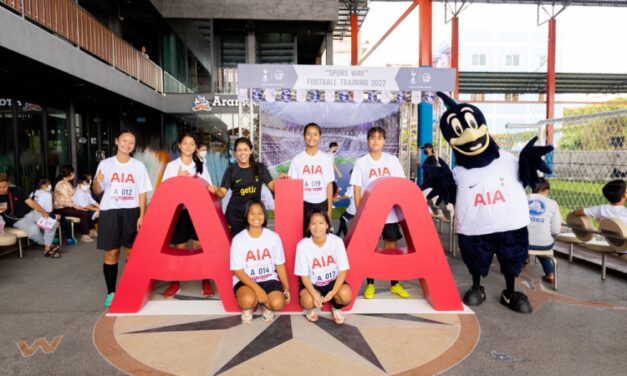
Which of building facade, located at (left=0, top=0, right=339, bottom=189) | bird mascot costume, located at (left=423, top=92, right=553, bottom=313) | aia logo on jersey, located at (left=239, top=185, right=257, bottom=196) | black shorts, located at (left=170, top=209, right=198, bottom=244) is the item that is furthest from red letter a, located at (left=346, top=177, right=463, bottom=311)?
→ building facade, located at (left=0, top=0, right=339, bottom=189)

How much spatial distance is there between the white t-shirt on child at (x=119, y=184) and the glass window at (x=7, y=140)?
5.35m

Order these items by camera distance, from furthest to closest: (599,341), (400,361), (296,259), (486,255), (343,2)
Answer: (343,2) < (486,255) < (296,259) < (599,341) < (400,361)

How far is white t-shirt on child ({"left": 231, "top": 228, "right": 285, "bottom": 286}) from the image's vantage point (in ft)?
11.2

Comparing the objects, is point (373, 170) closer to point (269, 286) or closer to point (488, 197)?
point (488, 197)

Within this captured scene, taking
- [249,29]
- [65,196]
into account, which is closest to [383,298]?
[65,196]

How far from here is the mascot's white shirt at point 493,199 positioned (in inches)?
149

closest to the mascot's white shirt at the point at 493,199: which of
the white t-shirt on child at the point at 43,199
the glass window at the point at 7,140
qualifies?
the white t-shirt on child at the point at 43,199

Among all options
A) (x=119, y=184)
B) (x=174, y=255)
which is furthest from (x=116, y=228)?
(x=174, y=255)

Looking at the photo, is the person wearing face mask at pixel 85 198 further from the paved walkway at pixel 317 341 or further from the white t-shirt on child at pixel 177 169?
the white t-shirt on child at pixel 177 169

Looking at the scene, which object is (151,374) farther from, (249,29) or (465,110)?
(249,29)

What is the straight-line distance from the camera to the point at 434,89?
8.76 m

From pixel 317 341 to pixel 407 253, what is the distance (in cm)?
124

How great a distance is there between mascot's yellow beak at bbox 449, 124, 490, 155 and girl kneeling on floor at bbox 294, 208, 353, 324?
58.5 inches

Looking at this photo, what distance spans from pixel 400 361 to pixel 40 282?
4.07m
